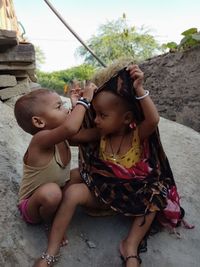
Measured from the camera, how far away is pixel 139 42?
14914 mm

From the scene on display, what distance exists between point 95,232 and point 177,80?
2.88m

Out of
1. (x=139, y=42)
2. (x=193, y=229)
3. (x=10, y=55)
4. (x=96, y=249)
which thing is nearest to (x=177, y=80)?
(x=10, y=55)

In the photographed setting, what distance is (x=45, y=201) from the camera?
6.59 ft

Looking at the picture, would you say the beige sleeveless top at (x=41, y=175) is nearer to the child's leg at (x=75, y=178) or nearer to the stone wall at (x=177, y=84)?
the child's leg at (x=75, y=178)

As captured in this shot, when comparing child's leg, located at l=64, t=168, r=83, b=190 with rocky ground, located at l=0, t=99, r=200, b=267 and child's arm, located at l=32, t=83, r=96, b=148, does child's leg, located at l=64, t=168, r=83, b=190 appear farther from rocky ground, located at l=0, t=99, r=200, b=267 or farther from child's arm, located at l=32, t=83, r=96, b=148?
child's arm, located at l=32, t=83, r=96, b=148

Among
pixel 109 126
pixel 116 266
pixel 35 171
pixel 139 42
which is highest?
pixel 109 126

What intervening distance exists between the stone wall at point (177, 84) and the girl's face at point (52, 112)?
8.99 feet

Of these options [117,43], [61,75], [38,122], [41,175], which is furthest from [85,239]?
[61,75]

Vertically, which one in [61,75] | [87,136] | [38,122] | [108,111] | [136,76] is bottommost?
[61,75]

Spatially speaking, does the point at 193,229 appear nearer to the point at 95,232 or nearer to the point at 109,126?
the point at 95,232

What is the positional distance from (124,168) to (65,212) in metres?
0.38

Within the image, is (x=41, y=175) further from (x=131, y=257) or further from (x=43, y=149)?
(x=131, y=257)

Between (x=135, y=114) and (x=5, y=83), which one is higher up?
(x=135, y=114)

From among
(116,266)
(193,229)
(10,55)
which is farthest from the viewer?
(10,55)
